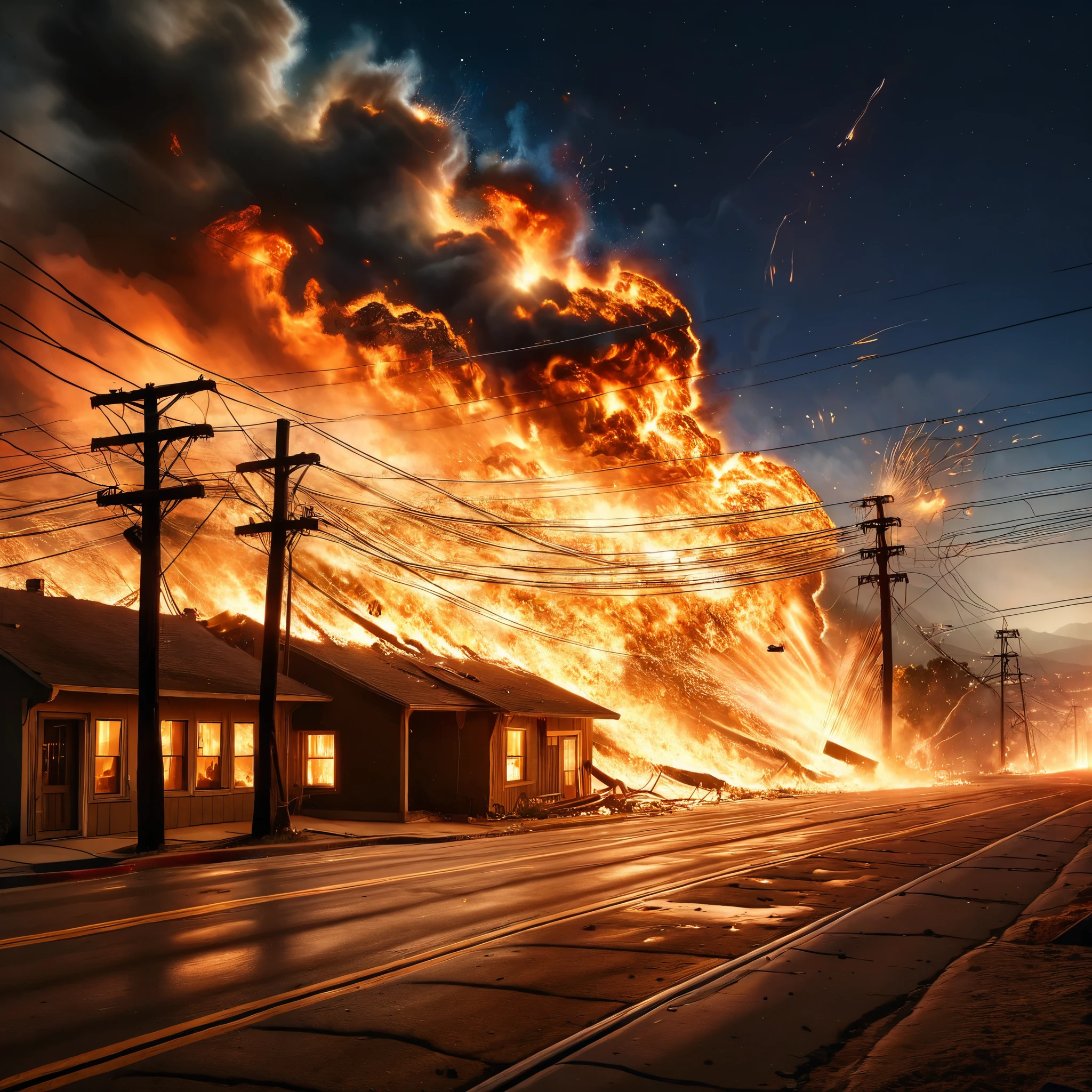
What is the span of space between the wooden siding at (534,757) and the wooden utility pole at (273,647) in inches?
330

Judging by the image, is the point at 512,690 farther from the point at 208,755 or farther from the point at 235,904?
the point at 235,904

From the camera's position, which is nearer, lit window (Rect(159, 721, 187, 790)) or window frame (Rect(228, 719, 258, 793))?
lit window (Rect(159, 721, 187, 790))

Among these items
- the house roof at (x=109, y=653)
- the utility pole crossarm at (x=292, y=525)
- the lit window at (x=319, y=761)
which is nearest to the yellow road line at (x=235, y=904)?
the house roof at (x=109, y=653)

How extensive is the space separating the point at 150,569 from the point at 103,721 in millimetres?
4053

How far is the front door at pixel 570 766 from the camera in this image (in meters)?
36.0

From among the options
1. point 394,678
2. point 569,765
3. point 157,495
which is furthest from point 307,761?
point 157,495

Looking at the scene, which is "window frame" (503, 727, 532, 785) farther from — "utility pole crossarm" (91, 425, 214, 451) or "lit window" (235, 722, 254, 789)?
"utility pole crossarm" (91, 425, 214, 451)

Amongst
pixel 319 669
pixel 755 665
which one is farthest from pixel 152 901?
pixel 755 665

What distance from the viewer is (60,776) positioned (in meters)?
21.4

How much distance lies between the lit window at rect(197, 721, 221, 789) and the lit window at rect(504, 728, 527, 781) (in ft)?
30.8

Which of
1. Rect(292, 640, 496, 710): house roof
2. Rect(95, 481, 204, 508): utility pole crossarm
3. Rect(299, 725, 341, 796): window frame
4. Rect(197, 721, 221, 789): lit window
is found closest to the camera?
Rect(95, 481, 204, 508): utility pole crossarm

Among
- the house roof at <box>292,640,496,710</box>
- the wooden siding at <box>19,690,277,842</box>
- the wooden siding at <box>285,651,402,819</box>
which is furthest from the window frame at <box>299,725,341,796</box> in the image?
the wooden siding at <box>19,690,277,842</box>

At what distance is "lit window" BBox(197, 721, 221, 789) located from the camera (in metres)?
25.0

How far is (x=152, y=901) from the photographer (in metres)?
12.7
